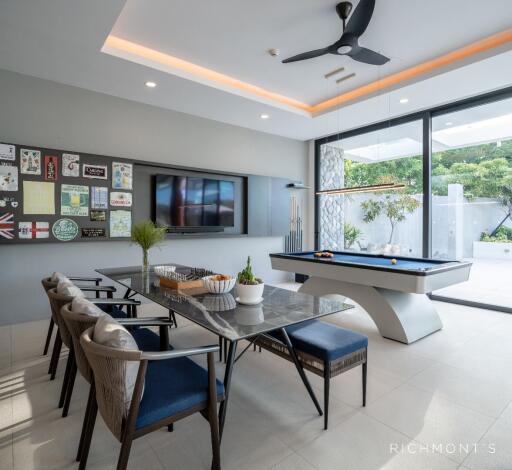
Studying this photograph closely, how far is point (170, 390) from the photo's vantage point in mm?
1541

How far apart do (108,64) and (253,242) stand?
3.52m

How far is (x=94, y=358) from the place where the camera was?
4.53 feet

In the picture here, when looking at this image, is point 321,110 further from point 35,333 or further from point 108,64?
point 35,333

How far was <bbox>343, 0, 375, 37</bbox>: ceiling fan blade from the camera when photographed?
243 cm

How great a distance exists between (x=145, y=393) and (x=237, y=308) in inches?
28.2

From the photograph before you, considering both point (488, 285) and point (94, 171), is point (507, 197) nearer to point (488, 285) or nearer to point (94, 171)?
point (488, 285)

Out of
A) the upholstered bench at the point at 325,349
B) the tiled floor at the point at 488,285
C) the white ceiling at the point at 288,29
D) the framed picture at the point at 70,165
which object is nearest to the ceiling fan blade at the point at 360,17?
the white ceiling at the point at 288,29

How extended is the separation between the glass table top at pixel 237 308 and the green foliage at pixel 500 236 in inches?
141

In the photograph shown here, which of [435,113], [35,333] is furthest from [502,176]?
[35,333]

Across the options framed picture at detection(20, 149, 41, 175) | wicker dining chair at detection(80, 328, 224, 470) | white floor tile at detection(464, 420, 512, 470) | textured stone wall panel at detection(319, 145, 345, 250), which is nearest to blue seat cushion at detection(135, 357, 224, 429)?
wicker dining chair at detection(80, 328, 224, 470)

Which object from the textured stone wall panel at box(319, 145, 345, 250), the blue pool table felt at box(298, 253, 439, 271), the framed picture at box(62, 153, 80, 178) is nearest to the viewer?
the blue pool table felt at box(298, 253, 439, 271)

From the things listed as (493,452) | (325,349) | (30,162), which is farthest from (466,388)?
(30,162)

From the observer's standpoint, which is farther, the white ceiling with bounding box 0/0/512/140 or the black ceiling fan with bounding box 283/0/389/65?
the white ceiling with bounding box 0/0/512/140

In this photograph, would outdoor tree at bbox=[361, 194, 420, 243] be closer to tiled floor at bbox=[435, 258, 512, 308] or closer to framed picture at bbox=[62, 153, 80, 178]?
tiled floor at bbox=[435, 258, 512, 308]
